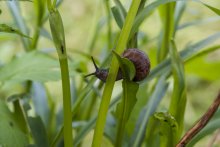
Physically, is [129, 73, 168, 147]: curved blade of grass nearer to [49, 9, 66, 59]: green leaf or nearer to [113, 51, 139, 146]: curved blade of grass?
[113, 51, 139, 146]: curved blade of grass

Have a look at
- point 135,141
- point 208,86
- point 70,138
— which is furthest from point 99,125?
point 208,86

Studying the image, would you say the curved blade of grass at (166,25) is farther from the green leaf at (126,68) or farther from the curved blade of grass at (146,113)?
the green leaf at (126,68)

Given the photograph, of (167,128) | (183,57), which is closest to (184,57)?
(183,57)

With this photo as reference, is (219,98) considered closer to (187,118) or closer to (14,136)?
(14,136)

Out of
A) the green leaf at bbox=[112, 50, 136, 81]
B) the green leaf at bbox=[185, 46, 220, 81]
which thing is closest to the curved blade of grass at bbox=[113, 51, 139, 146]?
the green leaf at bbox=[112, 50, 136, 81]

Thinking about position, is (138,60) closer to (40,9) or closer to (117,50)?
(117,50)

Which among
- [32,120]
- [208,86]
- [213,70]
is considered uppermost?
[32,120]

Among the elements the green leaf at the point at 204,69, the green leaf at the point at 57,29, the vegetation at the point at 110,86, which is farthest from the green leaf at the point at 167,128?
the green leaf at the point at 204,69
